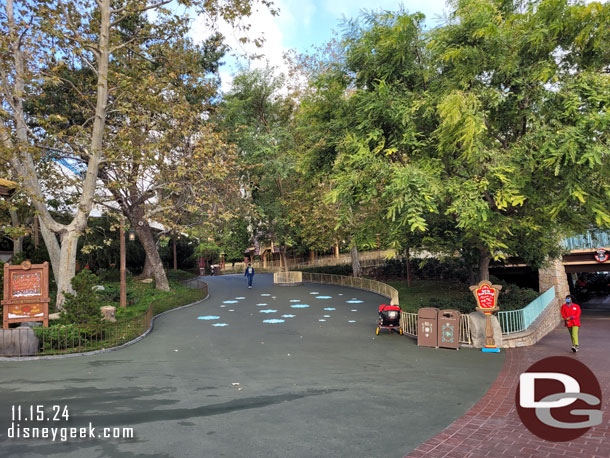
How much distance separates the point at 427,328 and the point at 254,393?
Result: 255 inches

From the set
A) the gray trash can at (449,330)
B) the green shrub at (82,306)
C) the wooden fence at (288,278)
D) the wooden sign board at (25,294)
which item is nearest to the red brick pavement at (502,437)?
the gray trash can at (449,330)

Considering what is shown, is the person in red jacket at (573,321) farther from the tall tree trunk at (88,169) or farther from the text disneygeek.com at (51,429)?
the tall tree trunk at (88,169)

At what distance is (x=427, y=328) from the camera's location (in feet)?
41.4

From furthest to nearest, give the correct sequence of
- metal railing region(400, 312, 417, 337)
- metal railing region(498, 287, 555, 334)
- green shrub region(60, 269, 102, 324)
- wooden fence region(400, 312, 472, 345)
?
metal railing region(400, 312, 417, 337), green shrub region(60, 269, 102, 324), metal railing region(498, 287, 555, 334), wooden fence region(400, 312, 472, 345)

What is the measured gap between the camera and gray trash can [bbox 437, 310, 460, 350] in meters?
12.2

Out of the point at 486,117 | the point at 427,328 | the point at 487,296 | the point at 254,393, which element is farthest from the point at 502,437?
the point at 486,117

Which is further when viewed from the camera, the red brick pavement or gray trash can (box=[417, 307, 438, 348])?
gray trash can (box=[417, 307, 438, 348])

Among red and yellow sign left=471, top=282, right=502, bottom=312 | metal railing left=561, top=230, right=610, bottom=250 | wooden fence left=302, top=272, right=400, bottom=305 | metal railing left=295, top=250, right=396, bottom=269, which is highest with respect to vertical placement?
metal railing left=561, top=230, right=610, bottom=250

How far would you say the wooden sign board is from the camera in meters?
13.4

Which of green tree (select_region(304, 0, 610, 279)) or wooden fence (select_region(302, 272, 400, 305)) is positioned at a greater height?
green tree (select_region(304, 0, 610, 279))

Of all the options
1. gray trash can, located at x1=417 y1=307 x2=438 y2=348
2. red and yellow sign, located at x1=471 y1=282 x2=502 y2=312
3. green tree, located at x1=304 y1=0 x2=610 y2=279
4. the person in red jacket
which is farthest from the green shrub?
the person in red jacket

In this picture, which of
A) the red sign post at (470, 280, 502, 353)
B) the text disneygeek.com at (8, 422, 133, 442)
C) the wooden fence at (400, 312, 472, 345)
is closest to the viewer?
the text disneygeek.com at (8, 422, 133, 442)

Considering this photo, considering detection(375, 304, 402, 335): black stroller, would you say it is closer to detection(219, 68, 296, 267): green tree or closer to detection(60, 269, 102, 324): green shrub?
detection(60, 269, 102, 324): green shrub

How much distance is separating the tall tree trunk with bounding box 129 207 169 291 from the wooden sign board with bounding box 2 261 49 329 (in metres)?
13.8
